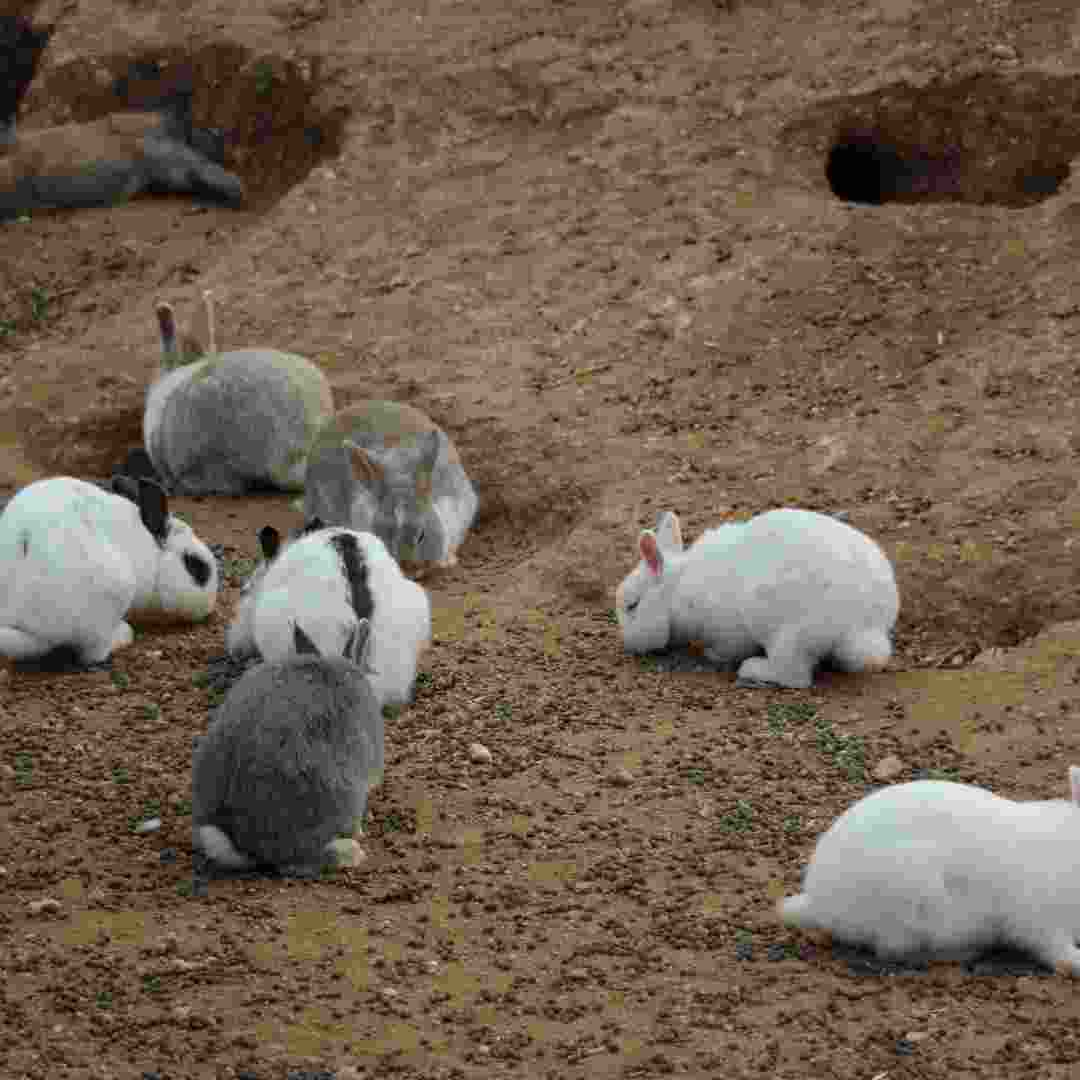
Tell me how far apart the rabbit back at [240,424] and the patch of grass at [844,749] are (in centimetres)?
385

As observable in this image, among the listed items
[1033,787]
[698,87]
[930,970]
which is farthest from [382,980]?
[698,87]

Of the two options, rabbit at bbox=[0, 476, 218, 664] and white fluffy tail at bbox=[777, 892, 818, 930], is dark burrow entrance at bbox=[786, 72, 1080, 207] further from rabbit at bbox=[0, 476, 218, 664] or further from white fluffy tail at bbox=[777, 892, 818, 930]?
white fluffy tail at bbox=[777, 892, 818, 930]

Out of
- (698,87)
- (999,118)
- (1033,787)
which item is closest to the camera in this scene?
(1033,787)

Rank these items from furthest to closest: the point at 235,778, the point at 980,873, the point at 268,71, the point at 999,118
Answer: the point at 268,71 < the point at 999,118 < the point at 235,778 < the point at 980,873

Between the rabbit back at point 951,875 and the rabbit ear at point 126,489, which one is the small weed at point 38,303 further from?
the rabbit back at point 951,875

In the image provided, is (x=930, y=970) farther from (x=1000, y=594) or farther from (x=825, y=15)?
(x=825, y=15)

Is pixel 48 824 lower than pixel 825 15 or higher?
lower

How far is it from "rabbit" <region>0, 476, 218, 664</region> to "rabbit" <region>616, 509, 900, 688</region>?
1.80 m

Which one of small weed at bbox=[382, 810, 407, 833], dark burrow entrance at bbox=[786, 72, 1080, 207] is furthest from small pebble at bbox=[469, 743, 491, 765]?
dark burrow entrance at bbox=[786, 72, 1080, 207]

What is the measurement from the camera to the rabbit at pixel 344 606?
775cm

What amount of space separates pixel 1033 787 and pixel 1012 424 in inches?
109

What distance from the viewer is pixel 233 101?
560 inches

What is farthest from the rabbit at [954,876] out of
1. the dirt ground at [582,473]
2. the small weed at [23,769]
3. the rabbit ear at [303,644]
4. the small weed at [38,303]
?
the small weed at [38,303]

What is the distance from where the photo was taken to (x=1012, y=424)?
31.3 feet
